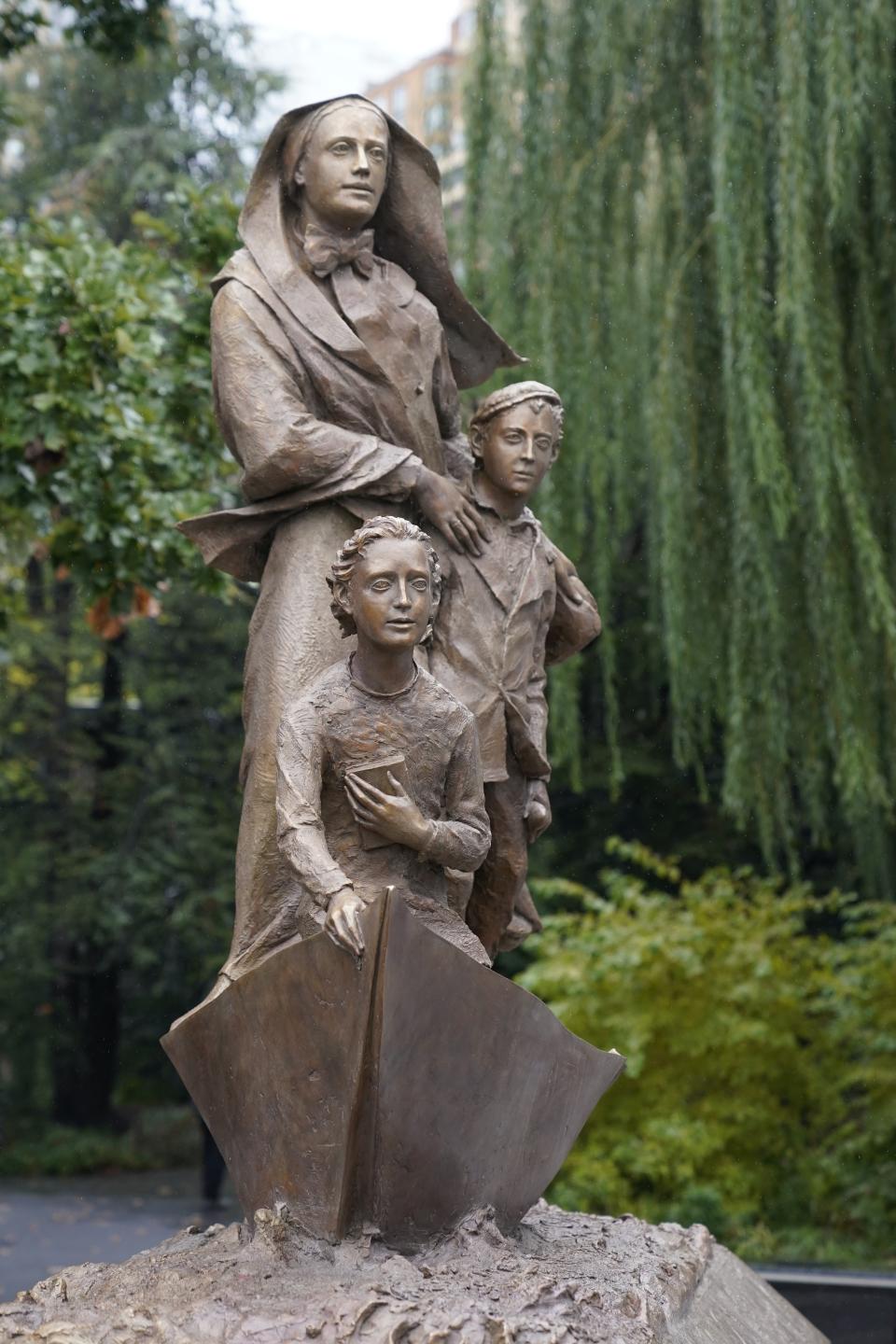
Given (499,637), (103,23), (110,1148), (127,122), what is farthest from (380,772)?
(127,122)

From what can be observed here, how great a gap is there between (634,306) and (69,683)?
27.1 feet

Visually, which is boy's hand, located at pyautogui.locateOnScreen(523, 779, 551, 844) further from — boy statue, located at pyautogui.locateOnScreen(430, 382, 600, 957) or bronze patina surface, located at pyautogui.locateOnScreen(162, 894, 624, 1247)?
bronze patina surface, located at pyautogui.locateOnScreen(162, 894, 624, 1247)

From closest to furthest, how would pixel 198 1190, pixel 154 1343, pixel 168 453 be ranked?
pixel 154 1343
pixel 168 453
pixel 198 1190

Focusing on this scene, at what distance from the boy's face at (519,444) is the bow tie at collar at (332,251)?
1.66ft

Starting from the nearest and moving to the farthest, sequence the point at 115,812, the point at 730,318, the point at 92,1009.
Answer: the point at 730,318 → the point at 115,812 → the point at 92,1009

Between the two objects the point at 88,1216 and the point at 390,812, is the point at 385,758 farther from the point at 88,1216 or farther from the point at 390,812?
the point at 88,1216

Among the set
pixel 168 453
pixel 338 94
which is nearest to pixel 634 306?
pixel 168 453

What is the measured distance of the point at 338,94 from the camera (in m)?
4.45

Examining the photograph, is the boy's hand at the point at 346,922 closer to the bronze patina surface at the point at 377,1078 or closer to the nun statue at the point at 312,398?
the bronze patina surface at the point at 377,1078

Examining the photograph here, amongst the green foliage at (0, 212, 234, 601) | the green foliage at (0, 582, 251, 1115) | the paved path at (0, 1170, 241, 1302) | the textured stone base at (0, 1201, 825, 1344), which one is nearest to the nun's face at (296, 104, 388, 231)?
the textured stone base at (0, 1201, 825, 1344)

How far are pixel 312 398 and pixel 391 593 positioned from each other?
2.79ft

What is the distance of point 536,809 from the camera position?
4.46 metres

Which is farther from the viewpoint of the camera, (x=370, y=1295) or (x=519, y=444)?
(x=519, y=444)

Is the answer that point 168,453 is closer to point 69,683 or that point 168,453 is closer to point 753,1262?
→ point 753,1262
